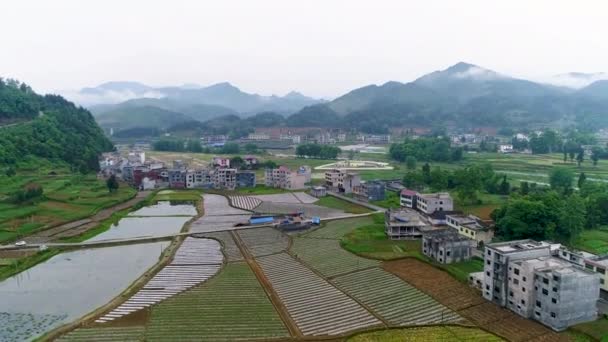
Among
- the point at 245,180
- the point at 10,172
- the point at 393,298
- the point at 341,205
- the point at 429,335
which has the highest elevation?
the point at 10,172

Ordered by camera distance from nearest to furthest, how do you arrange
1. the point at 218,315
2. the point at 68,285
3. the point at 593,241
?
1. the point at 218,315
2. the point at 68,285
3. the point at 593,241

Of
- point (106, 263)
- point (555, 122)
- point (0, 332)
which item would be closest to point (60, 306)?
point (0, 332)

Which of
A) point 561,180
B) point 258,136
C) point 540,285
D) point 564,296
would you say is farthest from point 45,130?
point 564,296

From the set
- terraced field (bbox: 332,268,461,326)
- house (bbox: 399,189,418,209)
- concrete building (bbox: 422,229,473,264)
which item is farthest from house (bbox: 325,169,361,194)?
terraced field (bbox: 332,268,461,326)

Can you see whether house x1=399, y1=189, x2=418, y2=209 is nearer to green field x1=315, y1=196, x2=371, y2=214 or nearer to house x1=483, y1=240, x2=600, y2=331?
green field x1=315, y1=196, x2=371, y2=214

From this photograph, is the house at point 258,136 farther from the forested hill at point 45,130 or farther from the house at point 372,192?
the house at point 372,192

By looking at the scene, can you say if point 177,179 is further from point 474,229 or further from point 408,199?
point 474,229

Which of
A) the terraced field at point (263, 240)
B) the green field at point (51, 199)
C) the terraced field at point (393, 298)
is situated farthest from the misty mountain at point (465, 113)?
the terraced field at point (393, 298)

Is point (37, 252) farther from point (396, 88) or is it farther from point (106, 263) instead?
point (396, 88)
